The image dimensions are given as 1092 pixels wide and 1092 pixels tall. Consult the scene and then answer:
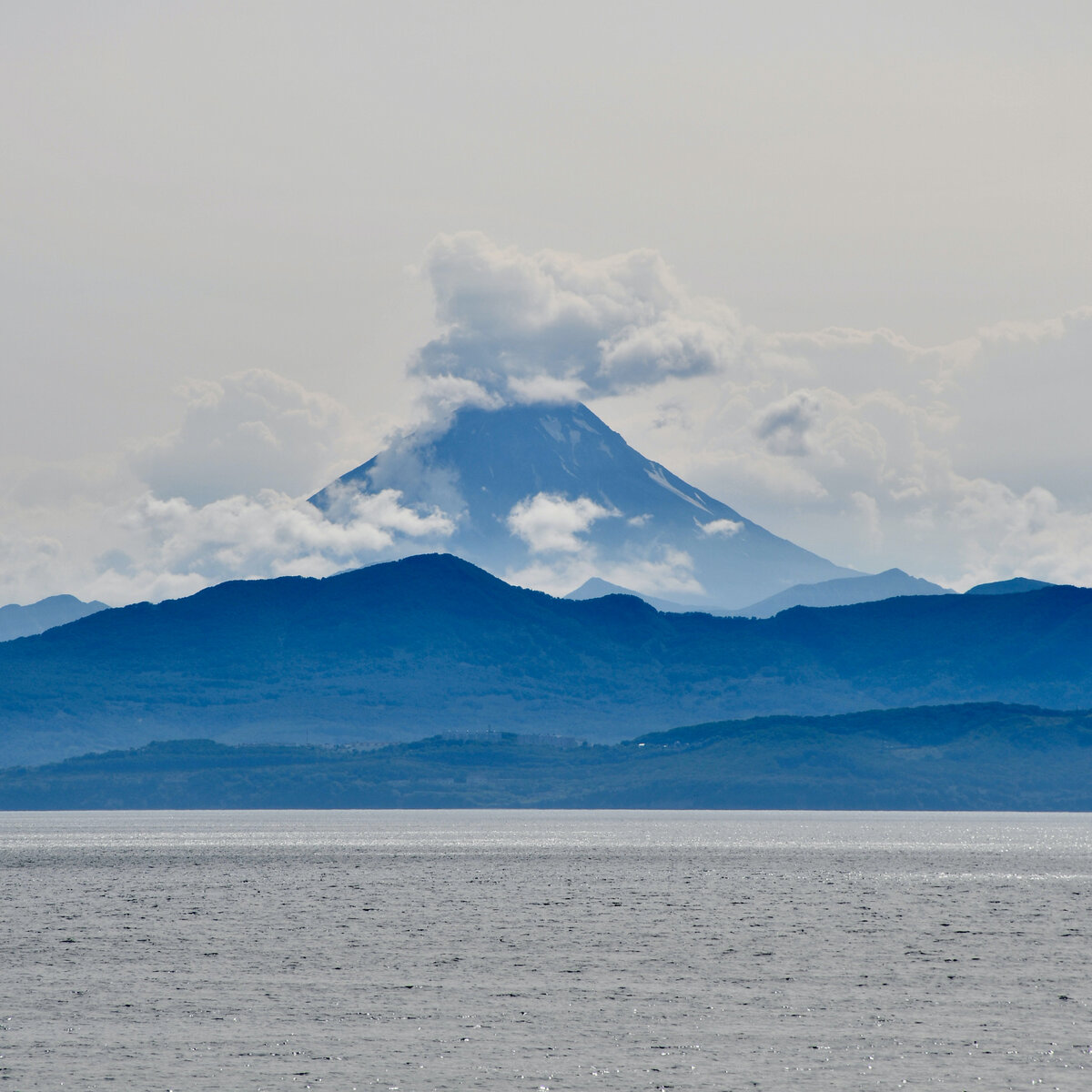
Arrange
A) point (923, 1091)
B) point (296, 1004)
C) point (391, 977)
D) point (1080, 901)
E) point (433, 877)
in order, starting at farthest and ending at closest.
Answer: point (433, 877), point (1080, 901), point (391, 977), point (296, 1004), point (923, 1091)

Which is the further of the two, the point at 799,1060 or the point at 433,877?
the point at 433,877

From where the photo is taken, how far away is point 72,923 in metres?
120

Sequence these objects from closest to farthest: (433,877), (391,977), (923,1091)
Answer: (923,1091) → (391,977) → (433,877)

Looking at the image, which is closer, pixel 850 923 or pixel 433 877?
pixel 850 923

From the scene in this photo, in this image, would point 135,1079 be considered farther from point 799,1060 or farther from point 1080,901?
point 1080,901

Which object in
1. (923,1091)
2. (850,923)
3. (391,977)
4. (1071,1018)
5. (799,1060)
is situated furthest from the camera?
(850,923)

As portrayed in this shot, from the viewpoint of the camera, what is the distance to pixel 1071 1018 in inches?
2621

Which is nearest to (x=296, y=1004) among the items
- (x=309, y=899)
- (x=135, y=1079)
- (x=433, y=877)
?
(x=135, y=1079)

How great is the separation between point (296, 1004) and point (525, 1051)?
1582 centimetres

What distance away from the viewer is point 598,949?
98.2 m

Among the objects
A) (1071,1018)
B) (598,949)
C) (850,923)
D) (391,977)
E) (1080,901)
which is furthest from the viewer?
(1080,901)

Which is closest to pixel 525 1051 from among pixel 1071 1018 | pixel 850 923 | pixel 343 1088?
pixel 343 1088

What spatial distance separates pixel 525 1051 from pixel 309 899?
299 ft

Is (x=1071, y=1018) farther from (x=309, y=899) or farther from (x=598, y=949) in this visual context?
(x=309, y=899)
